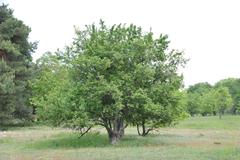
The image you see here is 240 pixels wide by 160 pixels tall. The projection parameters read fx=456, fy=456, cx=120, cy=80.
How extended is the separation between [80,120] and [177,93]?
7.58 metres

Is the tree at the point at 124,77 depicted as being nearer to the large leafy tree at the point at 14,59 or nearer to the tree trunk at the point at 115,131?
the tree trunk at the point at 115,131

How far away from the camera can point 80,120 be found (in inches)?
1230

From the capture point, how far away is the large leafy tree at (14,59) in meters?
53.4

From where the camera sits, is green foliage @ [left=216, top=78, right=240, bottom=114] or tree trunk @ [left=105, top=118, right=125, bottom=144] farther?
green foliage @ [left=216, top=78, right=240, bottom=114]

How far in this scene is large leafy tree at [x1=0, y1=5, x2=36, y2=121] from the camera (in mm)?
53438

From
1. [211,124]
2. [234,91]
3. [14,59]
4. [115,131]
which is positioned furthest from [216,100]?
[115,131]

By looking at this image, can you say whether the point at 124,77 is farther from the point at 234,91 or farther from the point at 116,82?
the point at 234,91

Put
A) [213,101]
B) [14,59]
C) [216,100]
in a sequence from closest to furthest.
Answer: [14,59] → [216,100] → [213,101]

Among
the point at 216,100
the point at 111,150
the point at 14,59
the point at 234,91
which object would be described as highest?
the point at 234,91

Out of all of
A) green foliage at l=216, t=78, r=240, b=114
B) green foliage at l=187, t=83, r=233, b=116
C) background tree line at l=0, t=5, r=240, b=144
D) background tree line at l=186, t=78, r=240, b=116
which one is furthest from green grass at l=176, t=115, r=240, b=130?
green foliage at l=216, t=78, r=240, b=114

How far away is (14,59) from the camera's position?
58156 mm

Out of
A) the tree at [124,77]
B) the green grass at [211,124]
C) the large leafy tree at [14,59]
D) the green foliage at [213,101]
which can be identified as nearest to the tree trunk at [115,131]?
the tree at [124,77]

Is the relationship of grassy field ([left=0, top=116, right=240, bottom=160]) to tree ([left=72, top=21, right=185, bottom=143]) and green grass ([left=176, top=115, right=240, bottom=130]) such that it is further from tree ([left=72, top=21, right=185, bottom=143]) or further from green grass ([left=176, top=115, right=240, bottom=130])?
green grass ([left=176, top=115, right=240, bottom=130])

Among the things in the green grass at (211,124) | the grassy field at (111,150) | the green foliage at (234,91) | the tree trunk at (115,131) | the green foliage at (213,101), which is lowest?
the grassy field at (111,150)
